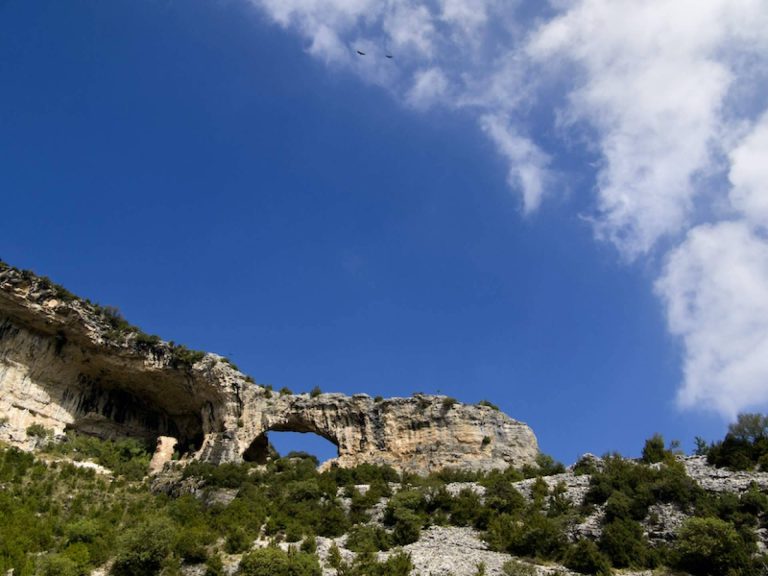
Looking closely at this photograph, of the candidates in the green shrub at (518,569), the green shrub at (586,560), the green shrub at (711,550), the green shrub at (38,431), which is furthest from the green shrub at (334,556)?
the green shrub at (38,431)

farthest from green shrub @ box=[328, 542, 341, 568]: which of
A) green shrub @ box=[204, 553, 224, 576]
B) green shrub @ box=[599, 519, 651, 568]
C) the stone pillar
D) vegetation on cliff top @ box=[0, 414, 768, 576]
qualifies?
the stone pillar

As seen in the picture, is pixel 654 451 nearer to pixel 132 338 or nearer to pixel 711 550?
pixel 711 550

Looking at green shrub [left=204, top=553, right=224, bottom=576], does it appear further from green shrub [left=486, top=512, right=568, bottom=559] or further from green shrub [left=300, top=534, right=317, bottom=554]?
green shrub [left=486, top=512, right=568, bottom=559]

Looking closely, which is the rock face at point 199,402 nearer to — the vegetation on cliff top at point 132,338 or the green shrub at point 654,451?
the vegetation on cliff top at point 132,338

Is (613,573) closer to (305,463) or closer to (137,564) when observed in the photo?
(137,564)

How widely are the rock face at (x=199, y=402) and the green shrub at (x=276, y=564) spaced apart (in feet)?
66.0

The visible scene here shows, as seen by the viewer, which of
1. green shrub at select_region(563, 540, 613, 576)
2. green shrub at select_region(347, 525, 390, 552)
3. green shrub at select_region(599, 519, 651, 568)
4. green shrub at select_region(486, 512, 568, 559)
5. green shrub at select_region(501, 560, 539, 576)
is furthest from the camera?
green shrub at select_region(347, 525, 390, 552)

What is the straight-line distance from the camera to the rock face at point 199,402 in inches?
1690

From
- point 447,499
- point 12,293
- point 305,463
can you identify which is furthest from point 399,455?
point 12,293

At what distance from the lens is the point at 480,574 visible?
22141 mm

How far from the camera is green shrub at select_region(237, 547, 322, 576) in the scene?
22.7 m

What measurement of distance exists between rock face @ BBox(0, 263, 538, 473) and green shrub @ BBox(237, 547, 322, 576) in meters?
20.1

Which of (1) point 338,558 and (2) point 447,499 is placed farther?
(2) point 447,499

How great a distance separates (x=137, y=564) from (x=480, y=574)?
519 inches
